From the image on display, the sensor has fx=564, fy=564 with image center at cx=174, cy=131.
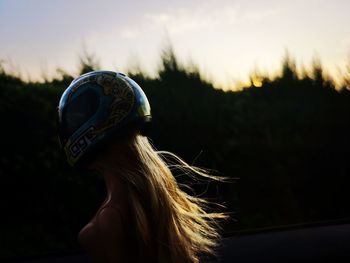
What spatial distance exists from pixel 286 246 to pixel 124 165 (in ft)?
4.69

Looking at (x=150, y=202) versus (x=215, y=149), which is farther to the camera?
(x=215, y=149)

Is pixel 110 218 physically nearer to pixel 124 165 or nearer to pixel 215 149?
pixel 124 165

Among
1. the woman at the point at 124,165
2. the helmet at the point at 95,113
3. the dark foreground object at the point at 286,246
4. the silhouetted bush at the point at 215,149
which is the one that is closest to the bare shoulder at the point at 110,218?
the woman at the point at 124,165

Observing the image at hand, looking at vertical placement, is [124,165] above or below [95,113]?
below

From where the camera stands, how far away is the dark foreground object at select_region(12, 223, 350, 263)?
3.01m

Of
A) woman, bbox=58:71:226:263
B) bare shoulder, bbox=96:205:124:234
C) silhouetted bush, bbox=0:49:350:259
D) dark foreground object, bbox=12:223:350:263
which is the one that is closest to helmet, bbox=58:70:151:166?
woman, bbox=58:71:226:263

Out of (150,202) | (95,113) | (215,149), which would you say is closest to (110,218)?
(150,202)

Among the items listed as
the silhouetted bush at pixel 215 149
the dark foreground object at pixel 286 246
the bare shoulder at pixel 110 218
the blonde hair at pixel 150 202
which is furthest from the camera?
the silhouetted bush at pixel 215 149

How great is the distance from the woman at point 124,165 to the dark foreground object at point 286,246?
2.69 ft

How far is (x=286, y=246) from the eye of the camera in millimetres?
3148

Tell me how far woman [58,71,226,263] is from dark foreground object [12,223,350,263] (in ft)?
2.69

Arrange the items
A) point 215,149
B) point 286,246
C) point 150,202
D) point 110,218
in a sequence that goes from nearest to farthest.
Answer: point 110,218 < point 150,202 < point 286,246 < point 215,149

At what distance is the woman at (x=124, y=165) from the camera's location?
1.97 meters

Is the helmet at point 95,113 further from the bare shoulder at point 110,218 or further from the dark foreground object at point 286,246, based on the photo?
the dark foreground object at point 286,246
